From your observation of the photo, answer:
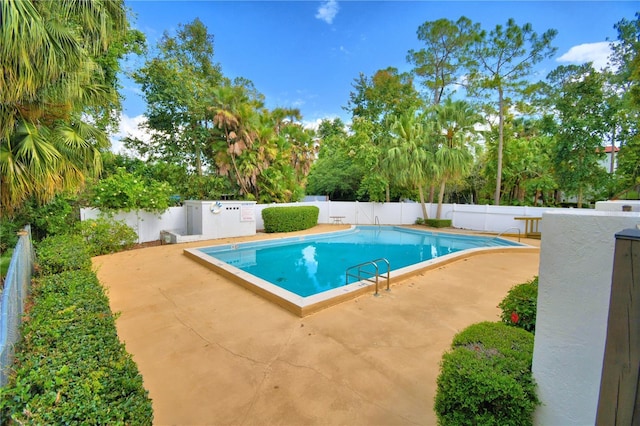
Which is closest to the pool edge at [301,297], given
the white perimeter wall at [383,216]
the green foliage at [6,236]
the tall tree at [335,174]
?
the white perimeter wall at [383,216]

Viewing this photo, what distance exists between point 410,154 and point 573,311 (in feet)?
48.7

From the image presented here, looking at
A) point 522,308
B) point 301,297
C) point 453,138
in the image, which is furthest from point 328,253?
point 453,138

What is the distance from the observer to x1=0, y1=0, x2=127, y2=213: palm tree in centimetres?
395

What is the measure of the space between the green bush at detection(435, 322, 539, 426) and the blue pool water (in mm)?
4849

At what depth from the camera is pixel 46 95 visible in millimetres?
5055

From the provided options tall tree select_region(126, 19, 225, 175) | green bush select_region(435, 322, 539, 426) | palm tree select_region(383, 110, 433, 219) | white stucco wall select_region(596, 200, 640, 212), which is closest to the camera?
green bush select_region(435, 322, 539, 426)

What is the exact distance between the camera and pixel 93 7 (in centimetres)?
589

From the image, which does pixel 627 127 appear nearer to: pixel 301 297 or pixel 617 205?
pixel 617 205

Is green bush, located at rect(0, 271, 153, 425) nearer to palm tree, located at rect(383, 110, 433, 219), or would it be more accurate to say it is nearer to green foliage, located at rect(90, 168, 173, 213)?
green foliage, located at rect(90, 168, 173, 213)

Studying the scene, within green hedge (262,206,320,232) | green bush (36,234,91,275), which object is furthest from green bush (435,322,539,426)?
green hedge (262,206,320,232)

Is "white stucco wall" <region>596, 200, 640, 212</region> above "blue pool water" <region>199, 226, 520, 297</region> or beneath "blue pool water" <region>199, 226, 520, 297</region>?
above

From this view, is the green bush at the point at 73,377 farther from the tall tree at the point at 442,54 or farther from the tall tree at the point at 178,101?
the tall tree at the point at 442,54

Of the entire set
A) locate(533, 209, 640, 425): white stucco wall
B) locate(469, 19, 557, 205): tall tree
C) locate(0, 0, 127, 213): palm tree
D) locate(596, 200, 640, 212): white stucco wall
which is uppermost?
locate(469, 19, 557, 205): tall tree

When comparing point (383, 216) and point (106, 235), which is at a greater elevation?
point (383, 216)
